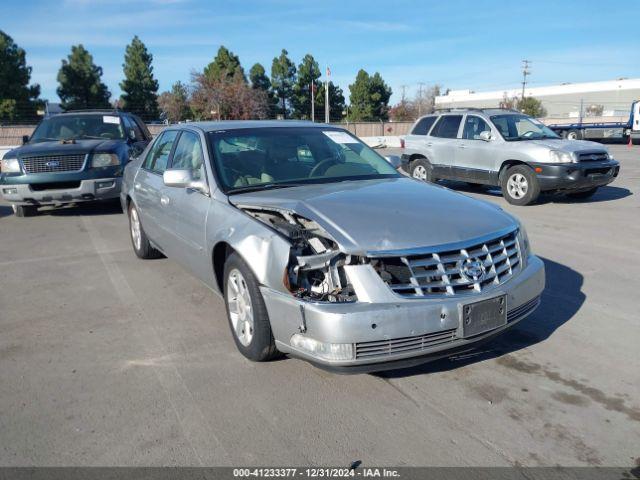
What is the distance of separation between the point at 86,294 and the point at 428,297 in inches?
147

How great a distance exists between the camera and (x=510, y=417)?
3.04 metres

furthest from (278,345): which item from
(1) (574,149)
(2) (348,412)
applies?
(1) (574,149)

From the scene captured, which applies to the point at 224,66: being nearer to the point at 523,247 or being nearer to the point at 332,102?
the point at 332,102

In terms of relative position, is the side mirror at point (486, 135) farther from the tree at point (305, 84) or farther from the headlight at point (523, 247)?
the tree at point (305, 84)

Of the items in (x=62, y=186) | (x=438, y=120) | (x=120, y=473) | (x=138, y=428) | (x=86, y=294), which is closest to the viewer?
(x=120, y=473)

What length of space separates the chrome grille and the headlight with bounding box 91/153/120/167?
7.88 meters

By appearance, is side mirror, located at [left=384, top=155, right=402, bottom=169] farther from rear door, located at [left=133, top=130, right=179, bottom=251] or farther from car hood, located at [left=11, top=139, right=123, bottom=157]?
car hood, located at [left=11, top=139, right=123, bottom=157]

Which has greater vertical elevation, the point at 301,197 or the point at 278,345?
the point at 301,197

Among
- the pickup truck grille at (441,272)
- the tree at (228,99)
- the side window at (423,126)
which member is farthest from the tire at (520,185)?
the tree at (228,99)

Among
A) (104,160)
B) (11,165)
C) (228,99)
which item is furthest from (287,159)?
(228,99)

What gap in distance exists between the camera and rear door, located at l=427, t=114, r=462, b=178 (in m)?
11.7

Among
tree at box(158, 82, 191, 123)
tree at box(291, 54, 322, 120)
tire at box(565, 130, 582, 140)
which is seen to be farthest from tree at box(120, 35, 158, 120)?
tire at box(565, 130, 582, 140)

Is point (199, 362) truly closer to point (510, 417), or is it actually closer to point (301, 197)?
point (301, 197)

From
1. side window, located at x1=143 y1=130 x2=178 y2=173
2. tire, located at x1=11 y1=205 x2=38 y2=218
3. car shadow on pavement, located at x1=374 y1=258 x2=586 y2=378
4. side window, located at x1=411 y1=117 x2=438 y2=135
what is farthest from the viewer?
side window, located at x1=411 y1=117 x2=438 y2=135
